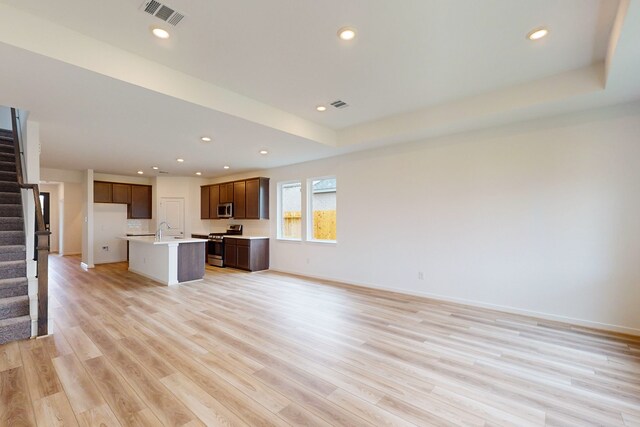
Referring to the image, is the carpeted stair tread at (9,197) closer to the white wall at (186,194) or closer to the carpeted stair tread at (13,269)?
the carpeted stair tread at (13,269)

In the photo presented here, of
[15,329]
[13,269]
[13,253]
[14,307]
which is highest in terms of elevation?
[13,253]

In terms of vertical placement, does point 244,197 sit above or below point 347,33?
below

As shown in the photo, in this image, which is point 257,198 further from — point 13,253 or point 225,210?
point 13,253

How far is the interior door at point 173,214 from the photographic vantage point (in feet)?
30.1

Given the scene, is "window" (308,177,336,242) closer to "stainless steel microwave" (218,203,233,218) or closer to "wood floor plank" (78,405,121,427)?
"stainless steel microwave" (218,203,233,218)

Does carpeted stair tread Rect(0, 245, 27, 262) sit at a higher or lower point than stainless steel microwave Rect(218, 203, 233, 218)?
lower

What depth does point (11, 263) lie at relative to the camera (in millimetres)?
3568

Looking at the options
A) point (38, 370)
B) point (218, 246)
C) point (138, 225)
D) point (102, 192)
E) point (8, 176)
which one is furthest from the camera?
point (138, 225)

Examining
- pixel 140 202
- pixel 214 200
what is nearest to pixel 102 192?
pixel 140 202

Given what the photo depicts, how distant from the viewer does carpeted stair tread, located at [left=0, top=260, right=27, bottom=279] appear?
3512mm

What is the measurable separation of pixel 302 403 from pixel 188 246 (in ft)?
16.0

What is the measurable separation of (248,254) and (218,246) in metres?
1.48

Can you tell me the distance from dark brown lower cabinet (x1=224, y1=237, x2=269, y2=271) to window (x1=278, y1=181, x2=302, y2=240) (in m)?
0.57

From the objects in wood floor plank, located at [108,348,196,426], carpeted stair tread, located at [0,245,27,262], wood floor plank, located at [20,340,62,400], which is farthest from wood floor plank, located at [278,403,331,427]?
carpeted stair tread, located at [0,245,27,262]
